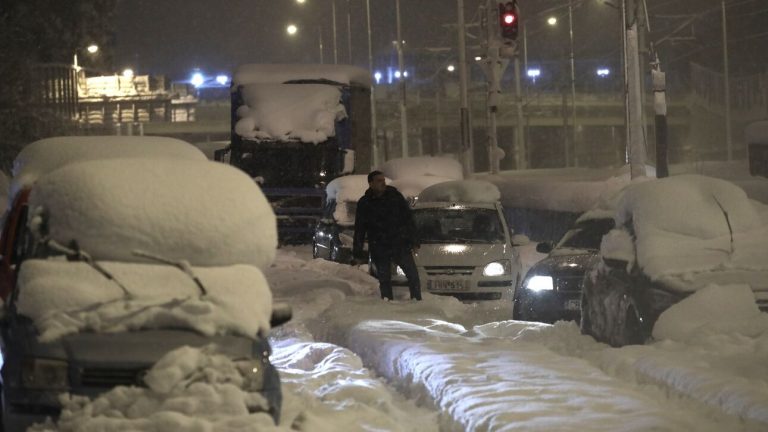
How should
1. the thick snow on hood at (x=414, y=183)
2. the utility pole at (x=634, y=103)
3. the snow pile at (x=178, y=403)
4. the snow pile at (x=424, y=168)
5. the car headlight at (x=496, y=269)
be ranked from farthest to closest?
the snow pile at (x=424, y=168) < the thick snow on hood at (x=414, y=183) < the utility pole at (x=634, y=103) < the car headlight at (x=496, y=269) < the snow pile at (x=178, y=403)

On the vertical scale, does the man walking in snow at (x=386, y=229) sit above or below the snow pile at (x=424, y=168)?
below

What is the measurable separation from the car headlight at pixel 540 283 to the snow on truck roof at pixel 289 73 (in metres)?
15.3

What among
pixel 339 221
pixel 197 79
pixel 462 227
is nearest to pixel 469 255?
pixel 462 227

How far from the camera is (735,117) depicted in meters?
87.2

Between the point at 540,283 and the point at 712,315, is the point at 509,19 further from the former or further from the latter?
the point at 712,315

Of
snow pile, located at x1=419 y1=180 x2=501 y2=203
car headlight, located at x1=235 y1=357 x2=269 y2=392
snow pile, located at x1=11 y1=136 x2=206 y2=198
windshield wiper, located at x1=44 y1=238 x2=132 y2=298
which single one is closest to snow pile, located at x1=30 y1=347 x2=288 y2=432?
car headlight, located at x1=235 y1=357 x2=269 y2=392

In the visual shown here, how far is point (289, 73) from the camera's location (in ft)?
92.2

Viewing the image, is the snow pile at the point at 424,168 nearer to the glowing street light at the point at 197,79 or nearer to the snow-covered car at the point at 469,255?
the snow-covered car at the point at 469,255

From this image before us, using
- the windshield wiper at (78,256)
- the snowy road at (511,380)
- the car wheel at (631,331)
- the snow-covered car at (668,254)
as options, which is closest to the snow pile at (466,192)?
the snowy road at (511,380)

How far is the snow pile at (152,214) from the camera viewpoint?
6.96 m

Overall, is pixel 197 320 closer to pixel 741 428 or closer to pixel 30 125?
pixel 741 428

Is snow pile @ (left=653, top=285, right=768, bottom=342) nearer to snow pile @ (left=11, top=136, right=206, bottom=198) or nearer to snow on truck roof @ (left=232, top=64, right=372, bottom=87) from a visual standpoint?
snow pile @ (left=11, top=136, right=206, bottom=198)

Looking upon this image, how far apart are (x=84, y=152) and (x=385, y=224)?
20.8 feet

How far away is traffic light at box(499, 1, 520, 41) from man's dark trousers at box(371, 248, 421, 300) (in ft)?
35.5
